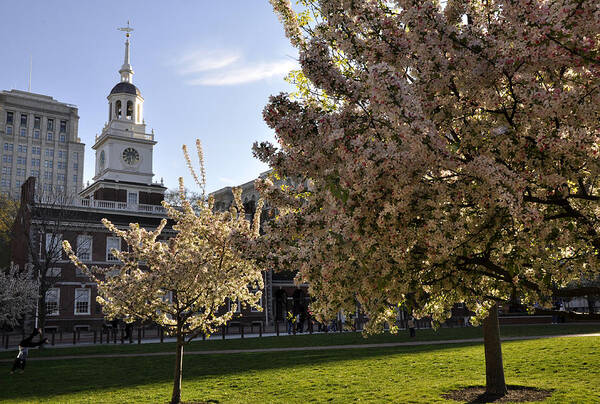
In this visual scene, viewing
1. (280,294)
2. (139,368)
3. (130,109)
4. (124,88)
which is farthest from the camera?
(130,109)

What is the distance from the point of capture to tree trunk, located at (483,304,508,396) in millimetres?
12711

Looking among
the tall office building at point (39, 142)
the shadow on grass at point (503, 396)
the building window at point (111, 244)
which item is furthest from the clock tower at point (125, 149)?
the tall office building at point (39, 142)

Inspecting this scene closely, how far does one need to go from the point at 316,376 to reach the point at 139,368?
7.39 meters

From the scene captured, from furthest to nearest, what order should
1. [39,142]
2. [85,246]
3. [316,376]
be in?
1. [39,142]
2. [85,246]
3. [316,376]

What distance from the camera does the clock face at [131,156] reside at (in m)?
59.9

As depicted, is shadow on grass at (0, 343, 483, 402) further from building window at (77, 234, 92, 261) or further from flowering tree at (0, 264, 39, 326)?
building window at (77, 234, 92, 261)

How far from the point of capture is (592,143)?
5152mm

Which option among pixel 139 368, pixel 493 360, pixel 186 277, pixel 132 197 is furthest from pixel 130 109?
pixel 493 360

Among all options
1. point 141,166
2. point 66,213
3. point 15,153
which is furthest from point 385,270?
point 15,153

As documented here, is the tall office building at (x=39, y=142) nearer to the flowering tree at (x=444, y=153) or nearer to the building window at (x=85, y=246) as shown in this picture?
the building window at (x=85, y=246)

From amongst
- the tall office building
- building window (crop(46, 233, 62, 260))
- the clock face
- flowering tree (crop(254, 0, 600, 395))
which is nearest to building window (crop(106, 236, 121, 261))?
building window (crop(46, 233, 62, 260))

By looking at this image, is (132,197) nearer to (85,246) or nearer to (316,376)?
(85,246)

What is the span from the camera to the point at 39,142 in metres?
126

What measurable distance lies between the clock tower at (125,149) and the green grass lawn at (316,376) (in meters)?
36.8
